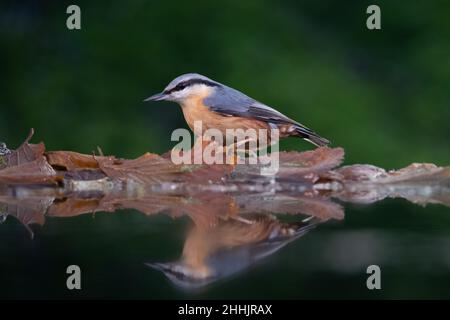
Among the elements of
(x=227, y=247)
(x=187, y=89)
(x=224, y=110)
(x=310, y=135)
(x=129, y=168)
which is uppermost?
(x=187, y=89)

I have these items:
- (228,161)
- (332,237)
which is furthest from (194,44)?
(332,237)

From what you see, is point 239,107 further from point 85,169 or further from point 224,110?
point 85,169

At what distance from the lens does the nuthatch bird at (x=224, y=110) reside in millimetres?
4211

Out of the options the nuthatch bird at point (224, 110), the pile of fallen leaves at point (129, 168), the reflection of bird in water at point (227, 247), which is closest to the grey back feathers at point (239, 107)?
the nuthatch bird at point (224, 110)

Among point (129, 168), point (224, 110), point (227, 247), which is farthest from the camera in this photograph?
point (224, 110)

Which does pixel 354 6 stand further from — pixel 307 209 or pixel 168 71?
pixel 307 209

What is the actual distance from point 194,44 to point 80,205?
4.17m

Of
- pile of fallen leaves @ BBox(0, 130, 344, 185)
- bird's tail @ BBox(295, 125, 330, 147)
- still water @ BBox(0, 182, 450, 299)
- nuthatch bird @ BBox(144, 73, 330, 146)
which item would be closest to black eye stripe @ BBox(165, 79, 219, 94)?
nuthatch bird @ BBox(144, 73, 330, 146)

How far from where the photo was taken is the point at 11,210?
2.74 meters

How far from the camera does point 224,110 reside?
430 centimetres

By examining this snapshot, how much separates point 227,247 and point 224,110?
86.9 inches

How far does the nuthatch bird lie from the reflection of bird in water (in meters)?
1.64

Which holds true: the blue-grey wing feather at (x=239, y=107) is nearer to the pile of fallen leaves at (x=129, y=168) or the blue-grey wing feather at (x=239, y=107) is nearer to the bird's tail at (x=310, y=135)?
the bird's tail at (x=310, y=135)

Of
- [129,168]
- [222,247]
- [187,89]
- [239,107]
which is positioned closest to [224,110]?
[239,107]
